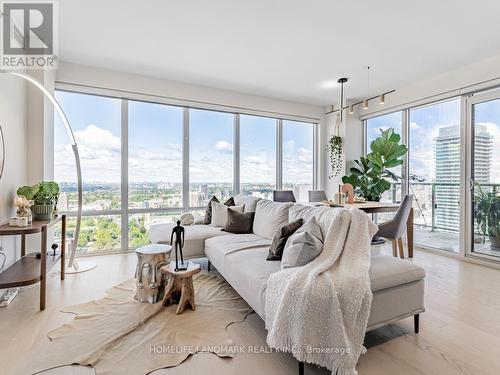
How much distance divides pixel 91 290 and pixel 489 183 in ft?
16.7

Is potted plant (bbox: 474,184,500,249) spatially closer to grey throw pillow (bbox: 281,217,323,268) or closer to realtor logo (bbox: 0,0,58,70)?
grey throw pillow (bbox: 281,217,323,268)

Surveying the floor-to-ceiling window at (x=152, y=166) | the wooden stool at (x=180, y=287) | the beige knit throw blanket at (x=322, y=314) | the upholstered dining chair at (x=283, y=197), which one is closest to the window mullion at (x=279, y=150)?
the upholstered dining chair at (x=283, y=197)

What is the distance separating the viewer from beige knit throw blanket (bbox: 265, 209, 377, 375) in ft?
4.79

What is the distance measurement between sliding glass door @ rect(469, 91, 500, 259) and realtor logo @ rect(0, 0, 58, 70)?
5225 millimetres

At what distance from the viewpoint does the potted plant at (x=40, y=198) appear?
107 inches

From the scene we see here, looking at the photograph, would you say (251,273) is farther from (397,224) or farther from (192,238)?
(397,224)

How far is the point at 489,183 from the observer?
12.0 feet

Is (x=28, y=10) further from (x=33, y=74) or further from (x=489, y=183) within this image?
(x=489, y=183)

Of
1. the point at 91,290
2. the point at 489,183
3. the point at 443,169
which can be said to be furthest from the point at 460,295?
the point at 91,290

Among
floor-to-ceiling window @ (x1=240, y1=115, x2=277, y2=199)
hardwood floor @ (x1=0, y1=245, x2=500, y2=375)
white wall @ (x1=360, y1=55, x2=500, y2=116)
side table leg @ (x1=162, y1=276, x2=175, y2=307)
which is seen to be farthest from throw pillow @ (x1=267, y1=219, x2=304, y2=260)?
white wall @ (x1=360, y1=55, x2=500, y2=116)

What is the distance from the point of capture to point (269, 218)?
3.11m

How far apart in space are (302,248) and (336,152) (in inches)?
163

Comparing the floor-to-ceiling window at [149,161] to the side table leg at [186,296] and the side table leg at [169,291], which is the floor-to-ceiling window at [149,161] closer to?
the side table leg at [169,291]

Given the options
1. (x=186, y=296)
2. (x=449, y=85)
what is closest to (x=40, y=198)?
(x=186, y=296)
